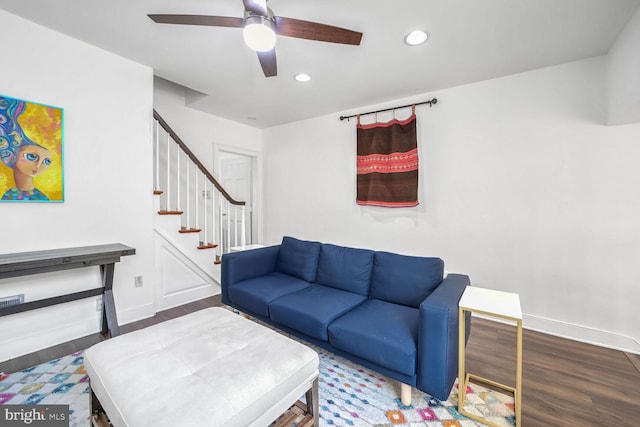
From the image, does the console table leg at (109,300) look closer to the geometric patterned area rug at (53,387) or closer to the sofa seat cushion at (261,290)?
the geometric patterned area rug at (53,387)

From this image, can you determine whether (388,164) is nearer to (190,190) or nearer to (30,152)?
(190,190)

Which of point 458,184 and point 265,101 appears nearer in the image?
point 458,184

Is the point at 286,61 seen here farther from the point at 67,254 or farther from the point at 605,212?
the point at 605,212

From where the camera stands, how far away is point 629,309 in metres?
2.30

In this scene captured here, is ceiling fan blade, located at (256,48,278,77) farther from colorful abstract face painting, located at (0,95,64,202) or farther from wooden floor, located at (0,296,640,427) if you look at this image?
wooden floor, located at (0,296,640,427)

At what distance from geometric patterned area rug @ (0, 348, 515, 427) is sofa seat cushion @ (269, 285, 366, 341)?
37 cm

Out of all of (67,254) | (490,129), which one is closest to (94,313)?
(67,254)

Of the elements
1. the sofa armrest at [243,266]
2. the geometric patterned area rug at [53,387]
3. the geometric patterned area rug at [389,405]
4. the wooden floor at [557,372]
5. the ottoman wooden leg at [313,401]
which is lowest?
the geometric patterned area rug at [389,405]

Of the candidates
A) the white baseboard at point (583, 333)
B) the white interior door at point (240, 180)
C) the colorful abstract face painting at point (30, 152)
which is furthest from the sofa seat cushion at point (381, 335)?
the white interior door at point (240, 180)

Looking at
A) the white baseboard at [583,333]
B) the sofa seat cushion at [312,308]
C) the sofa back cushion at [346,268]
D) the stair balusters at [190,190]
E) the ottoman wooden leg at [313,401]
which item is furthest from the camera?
the stair balusters at [190,190]

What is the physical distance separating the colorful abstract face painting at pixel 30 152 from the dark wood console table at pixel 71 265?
49cm

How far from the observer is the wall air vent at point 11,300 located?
2059 mm

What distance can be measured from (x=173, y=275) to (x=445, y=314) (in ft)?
9.85

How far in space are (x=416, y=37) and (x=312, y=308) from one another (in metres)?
2.31
